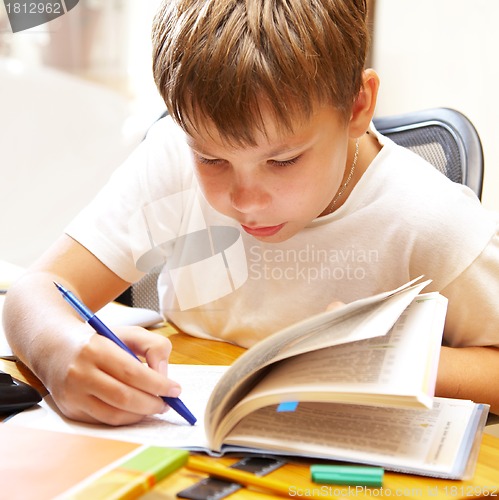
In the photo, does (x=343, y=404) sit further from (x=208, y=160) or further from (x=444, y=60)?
(x=444, y=60)

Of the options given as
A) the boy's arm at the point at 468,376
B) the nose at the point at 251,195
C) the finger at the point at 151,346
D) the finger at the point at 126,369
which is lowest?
the boy's arm at the point at 468,376

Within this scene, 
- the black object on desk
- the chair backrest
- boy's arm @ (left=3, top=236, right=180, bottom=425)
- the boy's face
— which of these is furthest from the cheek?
the chair backrest

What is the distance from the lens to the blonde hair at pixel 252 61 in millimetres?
705

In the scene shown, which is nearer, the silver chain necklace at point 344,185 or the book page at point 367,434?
the book page at point 367,434

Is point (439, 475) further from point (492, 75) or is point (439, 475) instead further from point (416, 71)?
point (416, 71)

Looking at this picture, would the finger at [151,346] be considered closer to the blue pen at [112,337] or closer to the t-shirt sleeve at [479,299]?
the blue pen at [112,337]

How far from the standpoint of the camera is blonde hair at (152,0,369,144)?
705mm

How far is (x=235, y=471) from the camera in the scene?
0.56m

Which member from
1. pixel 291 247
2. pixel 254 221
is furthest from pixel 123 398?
pixel 291 247

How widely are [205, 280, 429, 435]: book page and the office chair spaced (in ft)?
1.47

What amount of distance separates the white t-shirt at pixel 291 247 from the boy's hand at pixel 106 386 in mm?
297

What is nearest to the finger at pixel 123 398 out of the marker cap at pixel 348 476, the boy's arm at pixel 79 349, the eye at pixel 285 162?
the boy's arm at pixel 79 349

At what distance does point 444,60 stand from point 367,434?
132 centimetres

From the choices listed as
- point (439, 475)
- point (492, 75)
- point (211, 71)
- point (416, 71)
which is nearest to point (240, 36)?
point (211, 71)
